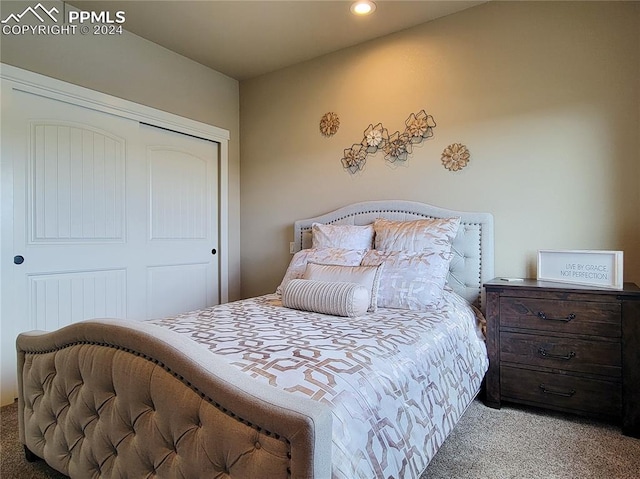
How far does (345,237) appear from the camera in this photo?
2824 mm

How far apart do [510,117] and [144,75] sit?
2.96 m

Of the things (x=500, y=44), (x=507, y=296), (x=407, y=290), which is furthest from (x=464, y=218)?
(x=500, y=44)

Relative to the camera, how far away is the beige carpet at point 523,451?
5.42ft

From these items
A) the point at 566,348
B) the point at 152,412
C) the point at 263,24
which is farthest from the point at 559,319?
the point at 263,24

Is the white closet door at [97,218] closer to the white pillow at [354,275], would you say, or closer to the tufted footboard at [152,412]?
the tufted footboard at [152,412]

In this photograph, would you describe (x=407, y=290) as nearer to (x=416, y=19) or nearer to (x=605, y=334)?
(x=605, y=334)

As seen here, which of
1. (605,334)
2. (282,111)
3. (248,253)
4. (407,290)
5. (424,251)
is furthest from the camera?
(248,253)

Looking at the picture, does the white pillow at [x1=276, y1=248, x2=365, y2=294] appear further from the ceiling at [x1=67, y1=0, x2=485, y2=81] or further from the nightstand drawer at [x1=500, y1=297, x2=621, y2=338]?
the ceiling at [x1=67, y1=0, x2=485, y2=81]

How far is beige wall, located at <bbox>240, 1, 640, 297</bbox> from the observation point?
2.30m

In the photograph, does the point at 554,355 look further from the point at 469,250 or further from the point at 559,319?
the point at 469,250

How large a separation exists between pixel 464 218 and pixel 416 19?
1.58 meters

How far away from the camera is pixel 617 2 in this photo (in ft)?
7.52

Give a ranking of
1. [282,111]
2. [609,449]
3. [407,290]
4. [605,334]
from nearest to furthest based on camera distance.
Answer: [609,449] < [605,334] < [407,290] < [282,111]

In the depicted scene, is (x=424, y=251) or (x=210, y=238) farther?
(x=210, y=238)
